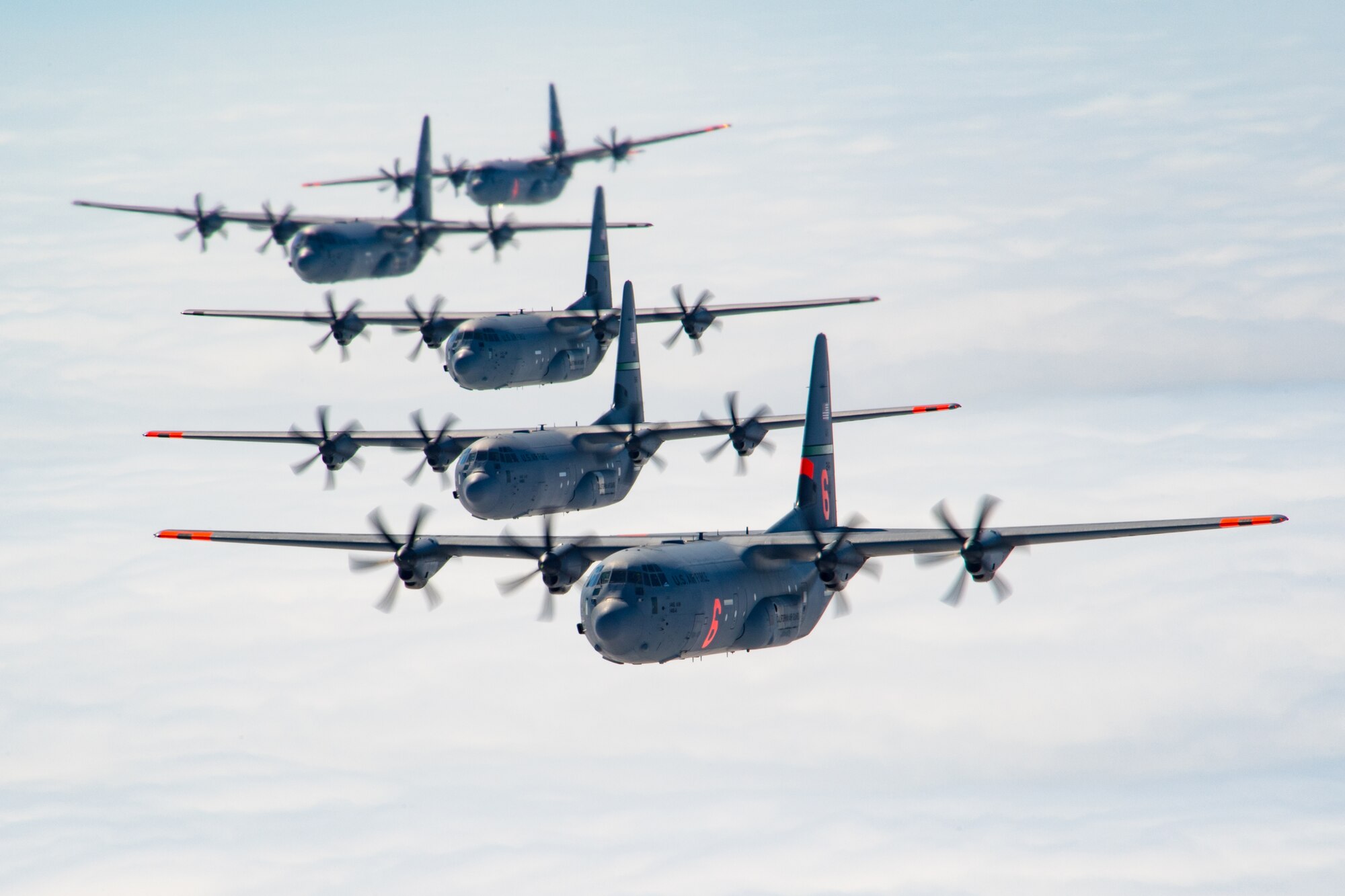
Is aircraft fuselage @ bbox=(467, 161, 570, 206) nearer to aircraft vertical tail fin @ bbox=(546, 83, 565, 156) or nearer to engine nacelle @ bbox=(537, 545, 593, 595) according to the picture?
aircraft vertical tail fin @ bbox=(546, 83, 565, 156)

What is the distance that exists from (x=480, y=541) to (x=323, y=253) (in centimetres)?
5163

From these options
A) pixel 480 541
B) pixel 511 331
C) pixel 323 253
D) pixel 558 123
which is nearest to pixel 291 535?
pixel 480 541

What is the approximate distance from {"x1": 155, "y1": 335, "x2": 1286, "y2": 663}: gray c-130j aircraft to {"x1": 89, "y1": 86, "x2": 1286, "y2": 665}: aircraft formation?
8 cm

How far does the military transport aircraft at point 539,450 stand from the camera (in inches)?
3150

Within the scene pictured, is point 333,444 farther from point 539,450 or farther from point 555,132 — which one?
point 555,132

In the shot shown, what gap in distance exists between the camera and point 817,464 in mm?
72062

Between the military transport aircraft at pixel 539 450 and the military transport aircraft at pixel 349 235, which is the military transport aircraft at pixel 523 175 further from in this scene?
the military transport aircraft at pixel 539 450

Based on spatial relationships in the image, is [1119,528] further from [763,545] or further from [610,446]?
[610,446]

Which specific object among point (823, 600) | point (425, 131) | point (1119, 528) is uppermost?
point (425, 131)

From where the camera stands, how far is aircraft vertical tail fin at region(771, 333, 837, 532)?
71062 millimetres

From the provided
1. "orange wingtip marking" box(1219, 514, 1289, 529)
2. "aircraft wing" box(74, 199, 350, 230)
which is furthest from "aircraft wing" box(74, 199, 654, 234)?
"orange wingtip marking" box(1219, 514, 1289, 529)

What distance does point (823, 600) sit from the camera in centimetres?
6700

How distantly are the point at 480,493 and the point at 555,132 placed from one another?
77.7 m

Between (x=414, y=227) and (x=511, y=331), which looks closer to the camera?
(x=511, y=331)
